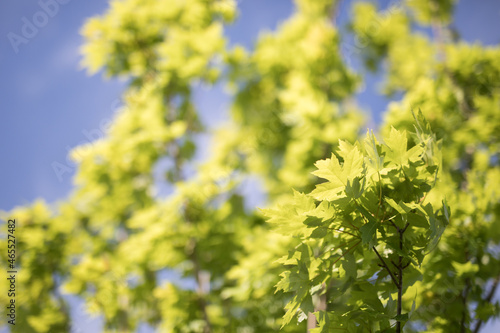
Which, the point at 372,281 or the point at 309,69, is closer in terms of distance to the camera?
the point at 372,281

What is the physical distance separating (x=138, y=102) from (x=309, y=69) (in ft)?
12.4

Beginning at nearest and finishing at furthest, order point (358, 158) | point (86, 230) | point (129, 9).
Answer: point (358, 158) < point (129, 9) < point (86, 230)

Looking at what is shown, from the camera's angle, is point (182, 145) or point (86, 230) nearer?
point (182, 145)

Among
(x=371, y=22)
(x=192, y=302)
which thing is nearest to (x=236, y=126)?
(x=192, y=302)

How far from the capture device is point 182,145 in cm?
619

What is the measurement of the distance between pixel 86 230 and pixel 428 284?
10.4 m

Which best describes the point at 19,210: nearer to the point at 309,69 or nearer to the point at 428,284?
the point at 309,69

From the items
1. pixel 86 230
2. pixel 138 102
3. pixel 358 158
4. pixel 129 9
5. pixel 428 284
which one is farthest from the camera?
pixel 86 230

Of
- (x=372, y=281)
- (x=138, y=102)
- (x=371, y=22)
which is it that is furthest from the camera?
(x=371, y=22)

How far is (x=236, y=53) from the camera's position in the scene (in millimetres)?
6168

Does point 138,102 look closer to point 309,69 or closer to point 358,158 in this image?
point 309,69

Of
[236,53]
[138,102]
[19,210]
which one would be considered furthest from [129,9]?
[19,210]

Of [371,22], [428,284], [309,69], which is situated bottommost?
[428,284]

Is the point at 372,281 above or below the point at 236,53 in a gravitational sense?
below
